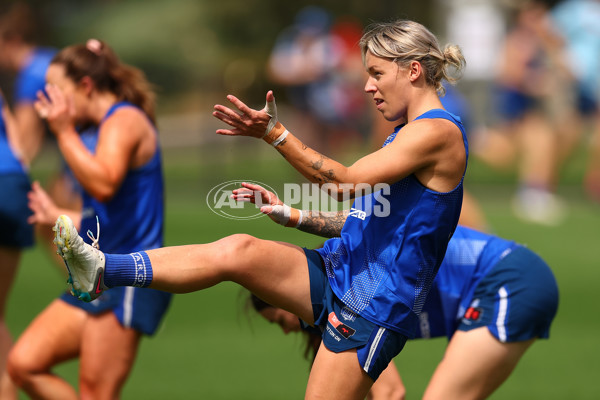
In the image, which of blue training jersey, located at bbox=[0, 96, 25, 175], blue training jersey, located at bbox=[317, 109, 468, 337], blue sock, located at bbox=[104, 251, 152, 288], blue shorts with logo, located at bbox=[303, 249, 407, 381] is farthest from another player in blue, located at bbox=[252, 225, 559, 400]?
blue training jersey, located at bbox=[0, 96, 25, 175]

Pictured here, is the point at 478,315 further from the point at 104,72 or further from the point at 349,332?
the point at 104,72

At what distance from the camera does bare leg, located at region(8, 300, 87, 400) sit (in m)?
4.82

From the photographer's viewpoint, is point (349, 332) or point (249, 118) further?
point (349, 332)

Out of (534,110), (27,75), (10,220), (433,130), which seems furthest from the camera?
(534,110)

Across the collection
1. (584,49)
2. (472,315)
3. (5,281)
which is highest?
(584,49)

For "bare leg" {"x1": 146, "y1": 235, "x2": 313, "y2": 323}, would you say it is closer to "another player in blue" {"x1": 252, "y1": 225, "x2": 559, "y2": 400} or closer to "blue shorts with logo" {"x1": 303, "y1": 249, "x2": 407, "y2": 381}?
"blue shorts with logo" {"x1": 303, "y1": 249, "x2": 407, "y2": 381}

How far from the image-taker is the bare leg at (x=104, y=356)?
15.5ft

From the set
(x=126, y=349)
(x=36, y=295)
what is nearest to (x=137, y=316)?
(x=126, y=349)

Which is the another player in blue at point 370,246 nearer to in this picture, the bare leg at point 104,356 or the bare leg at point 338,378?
the bare leg at point 338,378

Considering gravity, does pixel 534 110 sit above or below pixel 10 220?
above

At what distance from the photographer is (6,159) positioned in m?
5.66

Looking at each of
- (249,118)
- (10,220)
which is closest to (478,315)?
(249,118)

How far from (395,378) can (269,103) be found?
1.65m

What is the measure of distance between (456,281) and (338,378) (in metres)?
1.07
